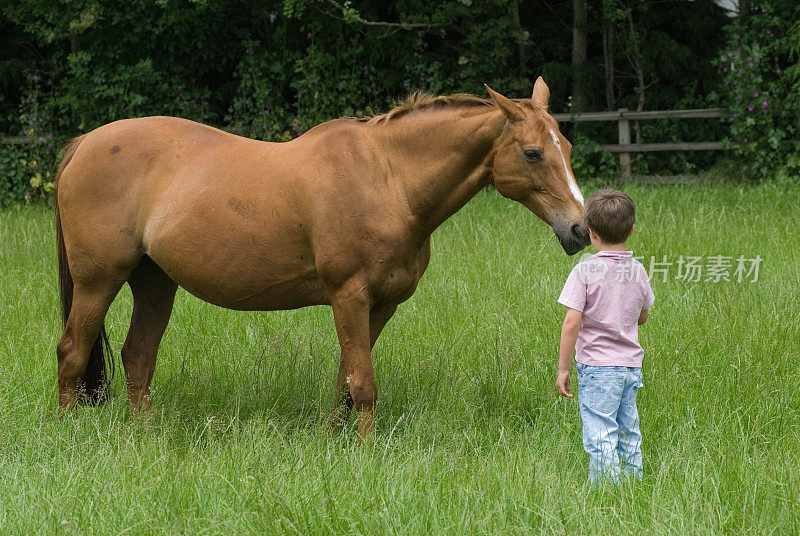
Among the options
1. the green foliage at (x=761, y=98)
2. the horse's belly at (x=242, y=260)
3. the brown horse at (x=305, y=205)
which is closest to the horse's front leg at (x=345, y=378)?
the brown horse at (x=305, y=205)

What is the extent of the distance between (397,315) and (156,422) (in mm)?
2194

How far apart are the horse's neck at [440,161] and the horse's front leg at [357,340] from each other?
44 centimetres

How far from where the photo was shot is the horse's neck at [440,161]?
391 cm

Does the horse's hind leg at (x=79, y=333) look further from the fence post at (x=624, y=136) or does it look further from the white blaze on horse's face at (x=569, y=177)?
the fence post at (x=624, y=136)

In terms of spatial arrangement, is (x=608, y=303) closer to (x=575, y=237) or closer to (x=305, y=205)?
(x=575, y=237)

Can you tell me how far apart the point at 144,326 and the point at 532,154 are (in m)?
2.49

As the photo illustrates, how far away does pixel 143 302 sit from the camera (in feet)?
16.0

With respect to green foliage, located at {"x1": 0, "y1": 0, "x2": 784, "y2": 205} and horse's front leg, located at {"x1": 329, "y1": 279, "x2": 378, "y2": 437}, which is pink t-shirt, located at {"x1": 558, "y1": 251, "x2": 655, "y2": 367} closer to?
horse's front leg, located at {"x1": 329, "y1": 279, "x2": 378, "y2": 437}

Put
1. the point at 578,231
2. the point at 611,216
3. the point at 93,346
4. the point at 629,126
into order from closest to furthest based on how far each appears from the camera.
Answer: the point at 611,216 → the point at 578,231 → the point at 93,346 → the point at 629,126

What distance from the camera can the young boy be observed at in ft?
11.1

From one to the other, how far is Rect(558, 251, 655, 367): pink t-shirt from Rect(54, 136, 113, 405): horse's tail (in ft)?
8.81

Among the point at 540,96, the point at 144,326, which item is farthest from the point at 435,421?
the point at 144,326

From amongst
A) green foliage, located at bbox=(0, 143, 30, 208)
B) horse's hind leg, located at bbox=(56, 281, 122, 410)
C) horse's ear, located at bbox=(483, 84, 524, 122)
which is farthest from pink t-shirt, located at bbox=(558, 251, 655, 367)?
green foliage, located at bbox=(0, 143, 30, 208)

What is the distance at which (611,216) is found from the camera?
335 centimetres
